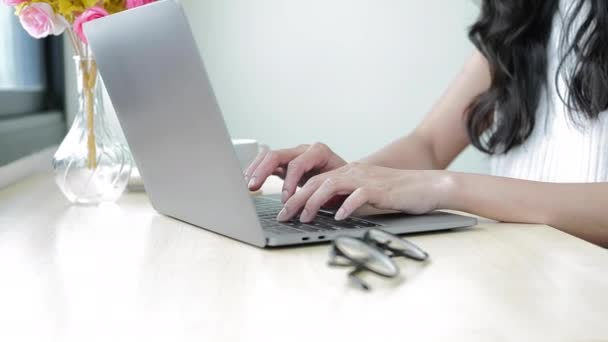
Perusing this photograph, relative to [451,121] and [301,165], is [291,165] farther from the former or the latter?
[451,121]

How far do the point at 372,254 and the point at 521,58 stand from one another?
93 centimetres

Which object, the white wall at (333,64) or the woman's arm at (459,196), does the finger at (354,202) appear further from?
the white wall at (333,64)

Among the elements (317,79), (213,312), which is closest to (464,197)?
(213,312)

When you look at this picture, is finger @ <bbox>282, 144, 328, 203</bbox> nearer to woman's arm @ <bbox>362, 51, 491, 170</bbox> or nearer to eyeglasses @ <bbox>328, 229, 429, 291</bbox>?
eyeglasses @ <bbox>328, 229, 429, 291</bbox>

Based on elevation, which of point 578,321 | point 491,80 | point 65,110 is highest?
point 578,321

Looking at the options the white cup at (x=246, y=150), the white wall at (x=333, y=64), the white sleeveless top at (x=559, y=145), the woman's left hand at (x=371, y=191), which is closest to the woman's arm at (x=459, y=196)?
the woman's left hand at (x=371, y=191)

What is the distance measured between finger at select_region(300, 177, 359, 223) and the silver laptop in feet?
0.04

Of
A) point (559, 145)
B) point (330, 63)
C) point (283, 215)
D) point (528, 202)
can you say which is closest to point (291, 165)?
point (283, 215)

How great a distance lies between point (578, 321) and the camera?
518mm

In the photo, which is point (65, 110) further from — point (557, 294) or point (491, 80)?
point (557, 294)

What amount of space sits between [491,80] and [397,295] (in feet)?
3.38

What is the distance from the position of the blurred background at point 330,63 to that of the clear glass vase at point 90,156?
141cm

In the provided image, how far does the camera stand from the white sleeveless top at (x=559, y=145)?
1319 mm

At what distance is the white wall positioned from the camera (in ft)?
8.57
